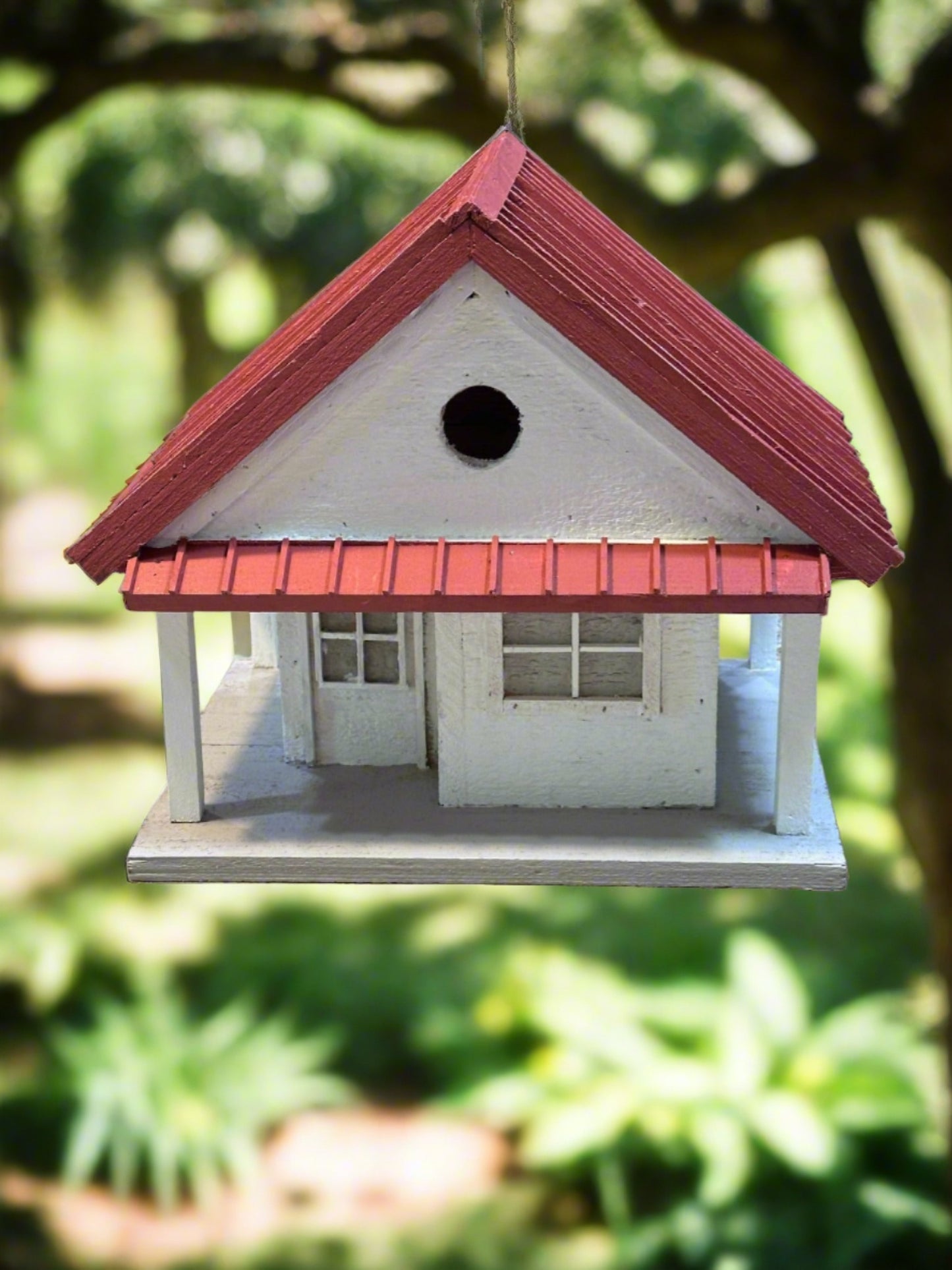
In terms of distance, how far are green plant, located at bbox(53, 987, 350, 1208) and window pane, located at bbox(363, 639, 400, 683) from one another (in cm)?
619

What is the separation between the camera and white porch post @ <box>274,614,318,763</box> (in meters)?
3.65

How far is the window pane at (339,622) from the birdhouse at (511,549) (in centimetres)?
2

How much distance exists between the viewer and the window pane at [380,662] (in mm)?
3691

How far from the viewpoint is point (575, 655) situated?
11.2 ft

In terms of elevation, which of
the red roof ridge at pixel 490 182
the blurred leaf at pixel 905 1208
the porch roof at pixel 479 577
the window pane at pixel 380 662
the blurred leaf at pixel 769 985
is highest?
the red roof ridge at pixel 490 182

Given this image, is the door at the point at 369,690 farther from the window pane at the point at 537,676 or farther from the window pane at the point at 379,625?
the window pane at the point at 537,676

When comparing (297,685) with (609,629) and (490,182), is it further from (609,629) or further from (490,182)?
(490,182)

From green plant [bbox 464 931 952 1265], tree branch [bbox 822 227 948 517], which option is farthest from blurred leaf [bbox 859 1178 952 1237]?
tree branch [bbox 822 227 948 517]

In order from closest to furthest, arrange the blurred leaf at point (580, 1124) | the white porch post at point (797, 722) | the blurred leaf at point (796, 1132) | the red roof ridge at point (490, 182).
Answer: the red roof ridge at point (490, 182)
the white porch post at point (797, 722)
the blurred leaf at point (796, 1132)
the blurred leaf at point (580, 1124)

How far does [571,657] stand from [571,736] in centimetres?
16

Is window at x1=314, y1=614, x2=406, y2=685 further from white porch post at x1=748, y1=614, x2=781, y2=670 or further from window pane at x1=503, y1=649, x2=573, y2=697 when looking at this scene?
white porch post at x1=748, y1=614, x2=781, y2=670

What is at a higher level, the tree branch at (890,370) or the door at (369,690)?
the tree branch at (890,370)

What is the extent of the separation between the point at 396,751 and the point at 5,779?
372 inches

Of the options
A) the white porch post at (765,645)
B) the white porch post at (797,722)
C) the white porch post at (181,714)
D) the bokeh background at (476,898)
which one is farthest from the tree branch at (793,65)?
the white porch post at (181,714)
